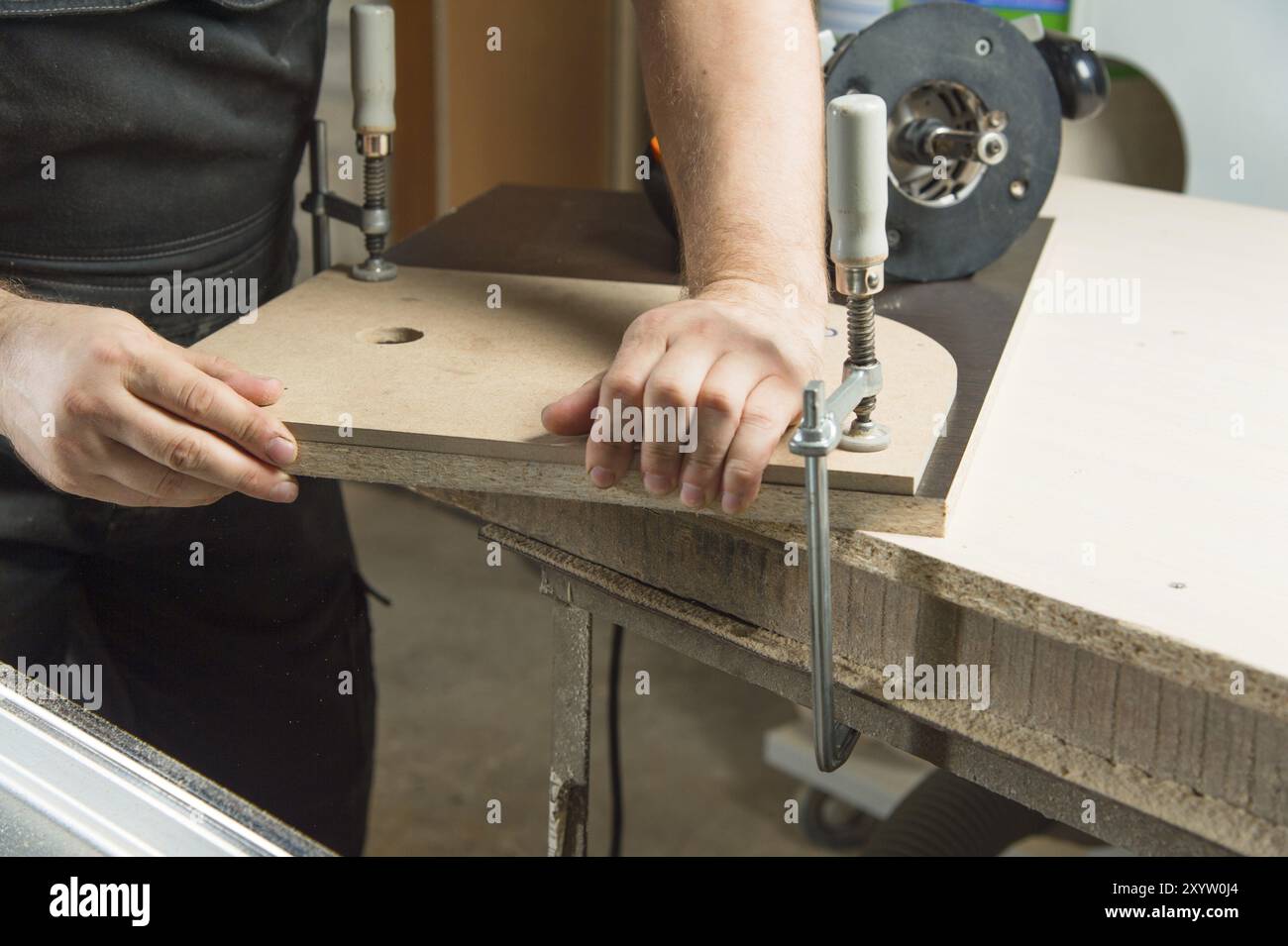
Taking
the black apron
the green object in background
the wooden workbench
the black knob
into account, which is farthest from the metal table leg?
the green object in background

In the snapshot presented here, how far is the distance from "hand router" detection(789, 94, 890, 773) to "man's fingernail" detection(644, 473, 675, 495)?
8cm

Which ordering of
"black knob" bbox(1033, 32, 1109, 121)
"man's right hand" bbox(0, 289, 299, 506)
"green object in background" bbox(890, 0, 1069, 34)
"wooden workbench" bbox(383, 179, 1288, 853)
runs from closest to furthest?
"wooden workbench" bbox(383, 179, 1288, 853) → "man's right hand" bbox(0, 289, 299, 506) → "black knob" bbox(1033, 32, 1109, 121) → "green object in background" bbox(890, 0, 1069, 34)

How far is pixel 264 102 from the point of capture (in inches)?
39.0

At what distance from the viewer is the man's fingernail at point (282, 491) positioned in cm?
74

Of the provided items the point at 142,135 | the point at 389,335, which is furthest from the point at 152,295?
the point at 389,335

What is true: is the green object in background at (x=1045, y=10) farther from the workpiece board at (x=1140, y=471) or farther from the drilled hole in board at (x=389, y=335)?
the drilled hole in board at (x=389, y=335)

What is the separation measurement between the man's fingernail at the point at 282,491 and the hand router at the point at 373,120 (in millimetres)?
270

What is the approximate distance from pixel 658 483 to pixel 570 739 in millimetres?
316

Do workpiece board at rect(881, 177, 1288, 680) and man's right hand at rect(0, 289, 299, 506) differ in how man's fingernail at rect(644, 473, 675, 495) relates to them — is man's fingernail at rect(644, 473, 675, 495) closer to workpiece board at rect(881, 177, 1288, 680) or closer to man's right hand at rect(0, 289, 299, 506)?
workpiece board at rect(881, 177, 1288, 680)

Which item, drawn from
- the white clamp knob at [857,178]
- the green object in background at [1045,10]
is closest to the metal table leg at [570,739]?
the white clamp knob at [857,178]

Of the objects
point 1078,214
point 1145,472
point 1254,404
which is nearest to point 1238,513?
point 1145,472

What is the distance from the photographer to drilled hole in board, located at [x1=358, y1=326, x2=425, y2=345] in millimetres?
866

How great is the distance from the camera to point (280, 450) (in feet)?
2.35
